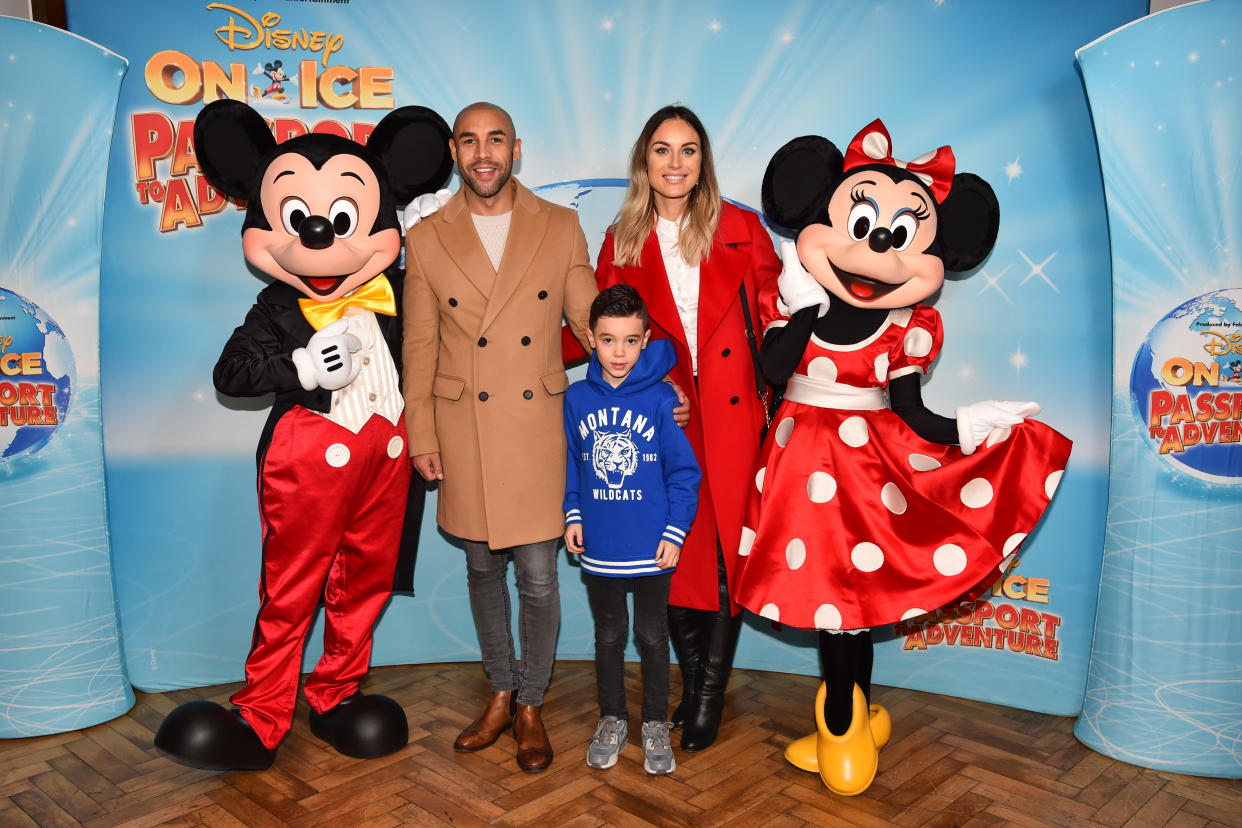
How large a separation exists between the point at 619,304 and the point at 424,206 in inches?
27.1

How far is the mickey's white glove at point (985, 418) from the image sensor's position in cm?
226

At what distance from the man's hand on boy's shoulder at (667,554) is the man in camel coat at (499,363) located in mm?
346

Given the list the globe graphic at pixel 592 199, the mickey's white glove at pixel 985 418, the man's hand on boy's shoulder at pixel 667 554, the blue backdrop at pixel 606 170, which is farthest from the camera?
the globe graphic at pixel 592 199

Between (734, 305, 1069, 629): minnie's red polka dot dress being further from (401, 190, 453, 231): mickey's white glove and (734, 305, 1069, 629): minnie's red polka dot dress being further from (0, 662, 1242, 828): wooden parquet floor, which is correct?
(401, 190, 453, 231): mickey's white glove

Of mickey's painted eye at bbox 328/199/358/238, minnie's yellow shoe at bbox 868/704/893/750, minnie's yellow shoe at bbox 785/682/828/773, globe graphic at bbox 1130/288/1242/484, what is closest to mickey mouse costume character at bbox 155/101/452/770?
mickey's painted eye at bbox 328/199/358/238

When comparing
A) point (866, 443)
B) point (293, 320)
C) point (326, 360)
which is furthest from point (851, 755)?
point (293, 320)

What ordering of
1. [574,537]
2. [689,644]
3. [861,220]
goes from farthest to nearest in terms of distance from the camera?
[689,644] < [574,537] < [861,220]

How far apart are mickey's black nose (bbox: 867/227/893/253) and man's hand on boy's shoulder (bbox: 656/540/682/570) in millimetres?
899

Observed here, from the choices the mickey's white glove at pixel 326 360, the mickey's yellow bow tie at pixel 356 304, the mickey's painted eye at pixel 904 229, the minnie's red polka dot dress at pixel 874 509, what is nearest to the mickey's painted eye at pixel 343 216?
the mickey's yellow bow tie at pixel 356 304

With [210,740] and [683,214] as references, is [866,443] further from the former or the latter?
[210,740]

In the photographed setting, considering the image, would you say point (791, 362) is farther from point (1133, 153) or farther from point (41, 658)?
point (41, 658)

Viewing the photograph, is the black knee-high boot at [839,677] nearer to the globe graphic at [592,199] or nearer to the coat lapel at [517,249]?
the coat lapel at [517,249]

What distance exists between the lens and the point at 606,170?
3189 mm

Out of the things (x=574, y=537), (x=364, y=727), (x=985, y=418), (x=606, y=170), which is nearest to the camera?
(x=985, y=418)
